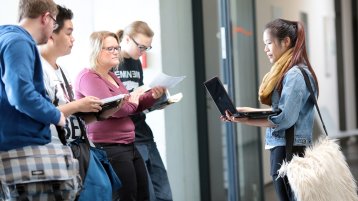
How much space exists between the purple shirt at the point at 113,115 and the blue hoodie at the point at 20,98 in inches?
29.4

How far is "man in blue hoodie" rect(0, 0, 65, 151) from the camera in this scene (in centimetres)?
200

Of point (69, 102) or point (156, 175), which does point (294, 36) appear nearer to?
point (69, 102)

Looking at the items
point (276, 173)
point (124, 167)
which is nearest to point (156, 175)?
point (124, 167)

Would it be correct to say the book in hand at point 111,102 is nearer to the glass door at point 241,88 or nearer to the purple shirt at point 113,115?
the purple shirt at point 113,115

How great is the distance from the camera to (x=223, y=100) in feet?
8.63

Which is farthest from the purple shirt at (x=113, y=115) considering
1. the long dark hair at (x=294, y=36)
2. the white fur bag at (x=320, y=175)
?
the white fur bag at (x=320, y=175)

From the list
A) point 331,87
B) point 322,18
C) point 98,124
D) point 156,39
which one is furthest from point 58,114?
point 331,87

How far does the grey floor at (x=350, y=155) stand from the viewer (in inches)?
163

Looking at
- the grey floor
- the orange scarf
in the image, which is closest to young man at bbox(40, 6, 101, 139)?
the orange scarf

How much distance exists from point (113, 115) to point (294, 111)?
0.94 metres

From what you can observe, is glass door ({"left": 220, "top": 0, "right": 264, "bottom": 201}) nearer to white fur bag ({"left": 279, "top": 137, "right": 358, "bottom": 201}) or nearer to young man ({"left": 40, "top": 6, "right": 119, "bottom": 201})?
white fur bag ({"left": 279, "top": 137, "right": 358, "bottom": 201})

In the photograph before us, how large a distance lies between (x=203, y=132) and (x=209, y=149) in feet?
0.46

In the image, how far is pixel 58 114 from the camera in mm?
2098

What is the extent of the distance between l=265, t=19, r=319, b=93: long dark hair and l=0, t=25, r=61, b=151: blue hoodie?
1180mm
